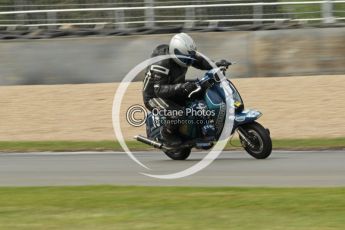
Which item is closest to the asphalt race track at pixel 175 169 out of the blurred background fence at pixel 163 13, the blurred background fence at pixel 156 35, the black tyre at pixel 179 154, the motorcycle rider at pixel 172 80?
the black tyre at pixel 179 154

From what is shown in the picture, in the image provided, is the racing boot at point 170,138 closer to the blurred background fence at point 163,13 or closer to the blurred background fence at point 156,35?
the blurred background fence at point 156,35

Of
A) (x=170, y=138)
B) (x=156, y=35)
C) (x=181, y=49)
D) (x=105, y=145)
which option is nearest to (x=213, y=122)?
(x=170, y=138)

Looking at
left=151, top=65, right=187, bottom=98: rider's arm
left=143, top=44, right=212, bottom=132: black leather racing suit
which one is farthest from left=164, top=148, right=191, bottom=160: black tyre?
left=151, top=65, right=187, bottom=98: rider's arm

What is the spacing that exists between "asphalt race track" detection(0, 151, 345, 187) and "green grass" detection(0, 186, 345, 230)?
3.12 ft

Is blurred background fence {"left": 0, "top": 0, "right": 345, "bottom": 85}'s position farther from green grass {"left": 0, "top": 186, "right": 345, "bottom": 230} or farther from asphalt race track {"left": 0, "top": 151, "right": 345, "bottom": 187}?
green grass {"left": 0, "top": 186, "right": 345, "bottom": 230}

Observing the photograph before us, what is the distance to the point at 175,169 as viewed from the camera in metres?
12.7

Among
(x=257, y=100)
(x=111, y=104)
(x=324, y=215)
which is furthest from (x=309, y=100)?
(x=324, y=215)

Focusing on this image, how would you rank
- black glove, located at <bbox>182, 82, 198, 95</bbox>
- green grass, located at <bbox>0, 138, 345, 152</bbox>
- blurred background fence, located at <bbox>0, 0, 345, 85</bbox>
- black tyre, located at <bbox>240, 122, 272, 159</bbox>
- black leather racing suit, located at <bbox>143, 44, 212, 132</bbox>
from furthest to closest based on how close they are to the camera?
blurred background fence, located at <bbox>0, 0, 345, 85</bbox>
green grass, located at <bbox>0, 138, 345, 152</bbox>
black leather racing suit, located at <bbox>143, 44, 212, 132</bbox>
black glove, located at <bbox>182, 82, 198, 95</bbox>
black tyre, located at <bbox>240, 122, 272, 159</bbox>

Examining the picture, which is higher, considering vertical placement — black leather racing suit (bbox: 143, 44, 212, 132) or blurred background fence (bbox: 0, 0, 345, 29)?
black leather racing suit (bbox: 143, 44, 212, 132)

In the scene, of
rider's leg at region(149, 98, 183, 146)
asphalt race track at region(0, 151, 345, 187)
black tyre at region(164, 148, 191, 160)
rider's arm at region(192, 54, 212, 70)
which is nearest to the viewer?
asphalt race track at region(0, 151, 345, 187)

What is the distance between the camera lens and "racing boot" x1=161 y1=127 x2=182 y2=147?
44.4 ft

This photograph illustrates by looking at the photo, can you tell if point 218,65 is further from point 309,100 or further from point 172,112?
point 309,100

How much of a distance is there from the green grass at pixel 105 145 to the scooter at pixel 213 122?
6.76 feet

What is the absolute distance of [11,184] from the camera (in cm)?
1172
